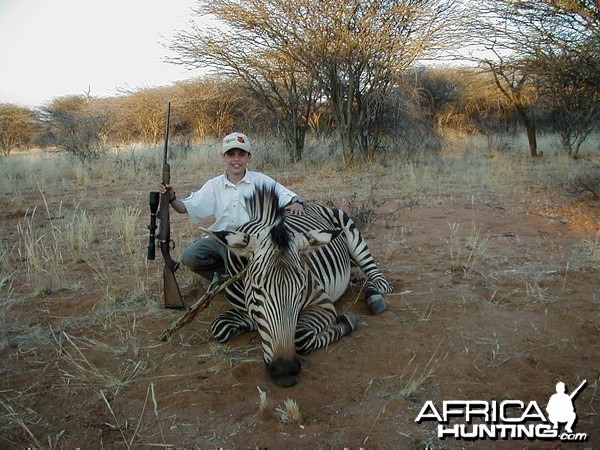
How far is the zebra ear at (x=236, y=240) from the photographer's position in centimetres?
307

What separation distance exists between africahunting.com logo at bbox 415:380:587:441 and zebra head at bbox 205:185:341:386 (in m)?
0.77

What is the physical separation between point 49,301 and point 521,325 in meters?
3.82

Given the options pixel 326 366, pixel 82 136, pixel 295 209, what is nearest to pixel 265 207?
pixel 295 209

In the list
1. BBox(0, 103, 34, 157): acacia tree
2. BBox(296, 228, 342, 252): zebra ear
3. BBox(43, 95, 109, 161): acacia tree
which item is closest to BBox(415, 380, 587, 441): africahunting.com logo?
BBox(296, 228, 342, 252): zebra ear

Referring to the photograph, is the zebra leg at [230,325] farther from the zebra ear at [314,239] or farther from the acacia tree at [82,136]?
the acacia tree at [82,136]

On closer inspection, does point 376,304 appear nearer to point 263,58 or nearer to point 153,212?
point 153,212

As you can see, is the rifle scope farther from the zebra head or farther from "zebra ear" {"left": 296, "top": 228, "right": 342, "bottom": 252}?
"zebra ear" {"left": 296, "top": 228, "right": 342, "bottom": 252}

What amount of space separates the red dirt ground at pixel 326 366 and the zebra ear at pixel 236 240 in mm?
717

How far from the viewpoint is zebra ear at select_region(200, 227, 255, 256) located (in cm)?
307

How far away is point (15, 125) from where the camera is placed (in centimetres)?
2433

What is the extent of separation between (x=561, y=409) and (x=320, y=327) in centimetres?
146

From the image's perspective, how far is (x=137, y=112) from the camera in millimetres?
26016

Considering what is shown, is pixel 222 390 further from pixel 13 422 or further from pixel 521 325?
pixel 521 325

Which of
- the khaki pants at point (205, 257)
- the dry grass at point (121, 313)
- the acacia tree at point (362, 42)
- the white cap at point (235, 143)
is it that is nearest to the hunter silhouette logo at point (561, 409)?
the dry grass at point (121, 313)
